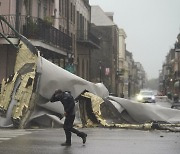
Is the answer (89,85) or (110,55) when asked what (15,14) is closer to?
(89,85)

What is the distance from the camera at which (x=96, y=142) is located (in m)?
12.8

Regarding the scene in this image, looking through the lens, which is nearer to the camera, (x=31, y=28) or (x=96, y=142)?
(x=96, y=142)

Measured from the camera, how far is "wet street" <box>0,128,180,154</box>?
11031 mm

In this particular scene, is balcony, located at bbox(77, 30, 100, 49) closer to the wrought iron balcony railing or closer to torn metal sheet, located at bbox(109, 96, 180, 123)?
the wrought iron balcony railing

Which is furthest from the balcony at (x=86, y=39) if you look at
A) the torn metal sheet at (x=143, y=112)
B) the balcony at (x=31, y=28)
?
the torn metal sheet at (x=143, y=112)

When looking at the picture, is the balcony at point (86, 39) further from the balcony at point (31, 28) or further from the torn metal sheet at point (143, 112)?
the torn metal sheet at point (143, 112)

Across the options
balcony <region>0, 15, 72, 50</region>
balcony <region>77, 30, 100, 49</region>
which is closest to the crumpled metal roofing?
balcony <region>0, 15, 72, 50</region>

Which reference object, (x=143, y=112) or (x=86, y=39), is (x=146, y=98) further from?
(x=143, y=112)

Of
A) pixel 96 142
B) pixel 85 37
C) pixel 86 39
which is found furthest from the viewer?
pixel 85 37

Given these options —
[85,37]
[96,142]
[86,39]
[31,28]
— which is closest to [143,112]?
[96,142]

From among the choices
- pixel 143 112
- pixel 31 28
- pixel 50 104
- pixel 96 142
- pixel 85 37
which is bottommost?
pixel 96 142

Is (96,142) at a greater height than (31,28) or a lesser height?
lesser

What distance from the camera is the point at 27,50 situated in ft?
59.6

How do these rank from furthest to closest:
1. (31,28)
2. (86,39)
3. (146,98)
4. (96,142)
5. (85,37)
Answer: (146,98)
(85,37)
(86,39)
(31,28)
(96,142)
